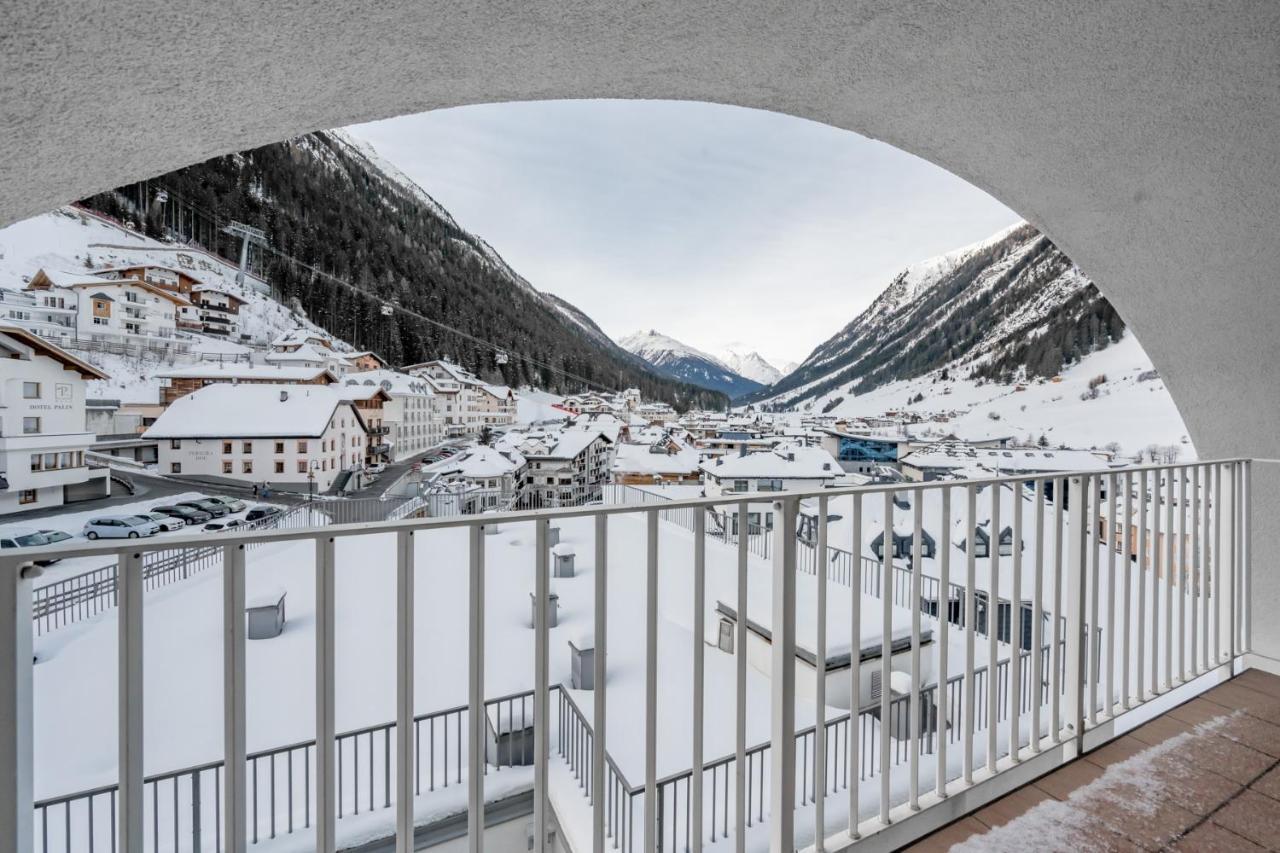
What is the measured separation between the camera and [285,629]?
4117 mm

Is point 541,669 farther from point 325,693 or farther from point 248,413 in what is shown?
point 248,413

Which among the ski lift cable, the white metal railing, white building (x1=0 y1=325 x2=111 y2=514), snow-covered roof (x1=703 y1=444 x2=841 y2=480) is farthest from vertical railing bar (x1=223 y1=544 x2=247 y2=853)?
snow-covered roof (x1=703 y1=444 x2=841 y2=480)

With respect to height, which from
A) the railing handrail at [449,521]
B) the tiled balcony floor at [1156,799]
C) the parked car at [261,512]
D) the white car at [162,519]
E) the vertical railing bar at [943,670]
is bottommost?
the parked car at [261,512]

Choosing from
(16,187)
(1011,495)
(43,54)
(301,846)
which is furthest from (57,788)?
(1011,495)

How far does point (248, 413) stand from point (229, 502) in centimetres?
219

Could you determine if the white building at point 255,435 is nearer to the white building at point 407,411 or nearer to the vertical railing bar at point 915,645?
the white building at point 407,411

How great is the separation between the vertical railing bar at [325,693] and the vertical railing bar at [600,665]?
36 centimetres

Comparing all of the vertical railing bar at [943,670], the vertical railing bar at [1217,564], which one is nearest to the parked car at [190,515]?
the vertical railing bar at [943,670]

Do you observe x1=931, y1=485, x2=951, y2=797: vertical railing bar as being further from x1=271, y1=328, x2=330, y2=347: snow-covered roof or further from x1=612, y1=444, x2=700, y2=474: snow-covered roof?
x1=271, y1=328, x2=330, y2=347: snow-covered roof

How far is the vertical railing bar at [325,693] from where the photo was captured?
2.24 ft

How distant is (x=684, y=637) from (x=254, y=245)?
16.0 metres

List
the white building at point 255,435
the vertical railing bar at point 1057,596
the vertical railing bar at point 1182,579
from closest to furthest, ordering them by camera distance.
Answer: the vertical railing bar at point 1057,596, the vertical railing bar at point 1182,579, the white building at point 255,435

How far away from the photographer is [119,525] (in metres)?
7.40

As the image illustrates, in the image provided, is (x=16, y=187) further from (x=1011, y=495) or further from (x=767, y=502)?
(x=1011, y=495)
